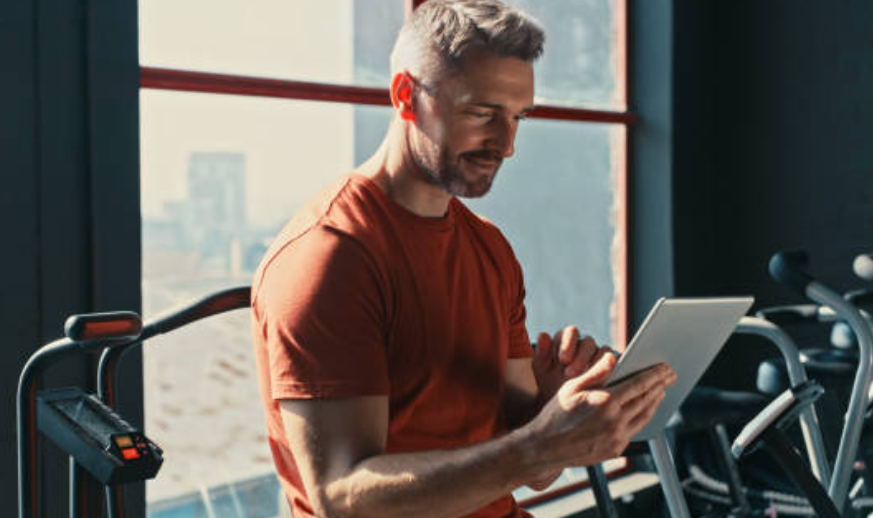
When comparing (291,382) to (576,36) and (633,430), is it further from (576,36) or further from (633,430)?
(576,36)

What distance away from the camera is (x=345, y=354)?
3.85 ft

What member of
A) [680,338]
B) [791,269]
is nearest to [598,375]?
[680,338]

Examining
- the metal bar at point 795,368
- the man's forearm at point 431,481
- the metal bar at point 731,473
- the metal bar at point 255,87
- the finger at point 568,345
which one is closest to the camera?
the man's forearm at point 431,481

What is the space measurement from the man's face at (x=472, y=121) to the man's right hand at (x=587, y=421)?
0.36 metres

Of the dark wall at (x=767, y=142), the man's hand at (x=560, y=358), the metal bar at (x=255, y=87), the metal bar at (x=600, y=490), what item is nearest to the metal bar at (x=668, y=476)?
the metal bar at (x=600, y=490)

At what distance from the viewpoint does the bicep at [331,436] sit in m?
1.15

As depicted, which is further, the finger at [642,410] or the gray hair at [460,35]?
the gray hair at [460,35]

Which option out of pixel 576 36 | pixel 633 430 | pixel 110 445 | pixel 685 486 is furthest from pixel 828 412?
pixel 110 445

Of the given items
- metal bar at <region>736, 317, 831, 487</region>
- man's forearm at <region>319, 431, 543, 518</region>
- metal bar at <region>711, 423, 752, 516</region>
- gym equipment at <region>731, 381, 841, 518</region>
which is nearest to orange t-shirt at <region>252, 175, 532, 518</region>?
man's forearm at <region>319, 431, 543, 518</region>

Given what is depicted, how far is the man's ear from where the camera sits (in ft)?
4.51

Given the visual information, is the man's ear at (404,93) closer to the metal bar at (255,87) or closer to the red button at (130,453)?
the red button at (130,453)

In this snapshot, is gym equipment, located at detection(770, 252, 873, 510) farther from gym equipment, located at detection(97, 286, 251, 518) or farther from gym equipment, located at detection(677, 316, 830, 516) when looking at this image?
gym equipment, located at detection(97, 286, 251, 518)

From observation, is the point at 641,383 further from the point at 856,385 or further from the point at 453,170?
the point at 856,385

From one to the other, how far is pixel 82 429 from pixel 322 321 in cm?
31
